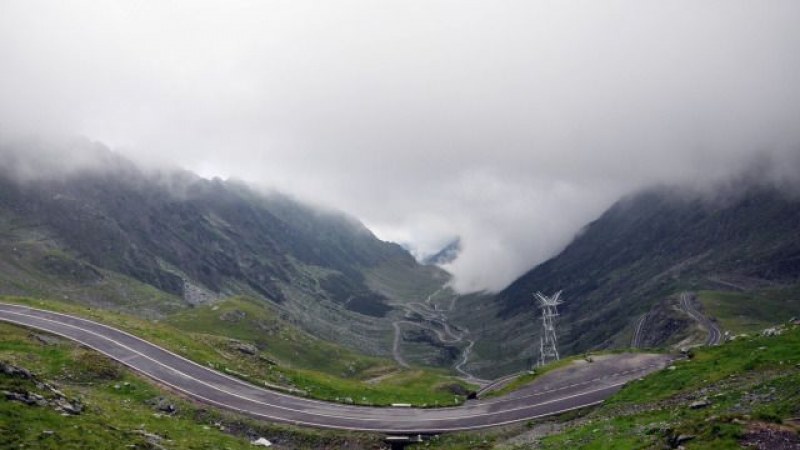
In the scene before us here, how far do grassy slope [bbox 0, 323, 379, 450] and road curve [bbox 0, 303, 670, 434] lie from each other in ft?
8.74

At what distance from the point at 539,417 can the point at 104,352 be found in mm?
47540

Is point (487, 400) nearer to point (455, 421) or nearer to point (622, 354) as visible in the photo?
point (455, 421)

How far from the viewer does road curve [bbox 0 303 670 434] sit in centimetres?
5934

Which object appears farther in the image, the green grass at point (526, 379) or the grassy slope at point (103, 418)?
the green grass at point (526, 379)

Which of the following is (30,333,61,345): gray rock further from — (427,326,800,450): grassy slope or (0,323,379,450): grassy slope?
(427,326,800,450): grassy slope

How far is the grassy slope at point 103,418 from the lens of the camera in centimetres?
3409

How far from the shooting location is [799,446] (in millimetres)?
29656

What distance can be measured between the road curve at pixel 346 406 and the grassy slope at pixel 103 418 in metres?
2.66

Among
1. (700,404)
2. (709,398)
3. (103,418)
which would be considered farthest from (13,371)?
(709,398)

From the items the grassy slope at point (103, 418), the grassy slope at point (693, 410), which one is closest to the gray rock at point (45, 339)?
the grassy slope at point (103, 418)

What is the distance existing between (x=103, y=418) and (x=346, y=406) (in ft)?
95.5

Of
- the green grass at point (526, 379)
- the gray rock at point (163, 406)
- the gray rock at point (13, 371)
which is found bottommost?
the green grass at point (526, 379)

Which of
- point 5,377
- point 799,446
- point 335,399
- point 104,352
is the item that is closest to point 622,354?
point 335,399

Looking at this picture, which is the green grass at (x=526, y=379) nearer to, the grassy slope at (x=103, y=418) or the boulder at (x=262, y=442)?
the grassy slope at (x=103, y=418)
